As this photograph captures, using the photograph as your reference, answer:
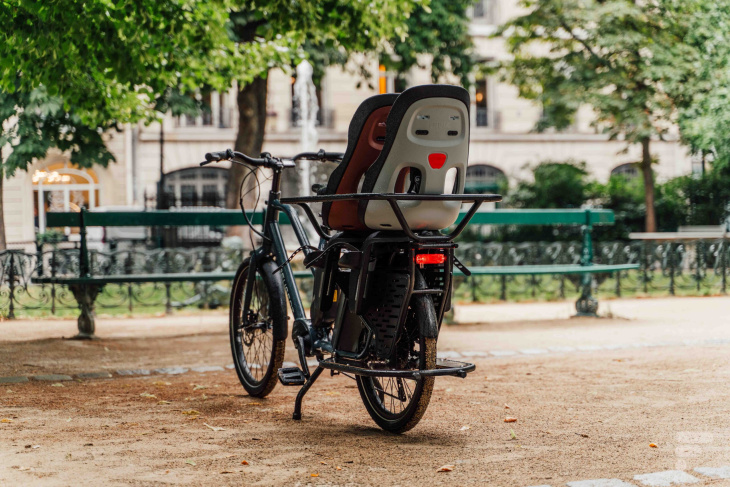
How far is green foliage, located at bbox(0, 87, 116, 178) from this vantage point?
1736 cm

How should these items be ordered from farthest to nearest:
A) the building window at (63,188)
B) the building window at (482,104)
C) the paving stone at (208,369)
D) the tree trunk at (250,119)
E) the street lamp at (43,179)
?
the building window at (482,104) → the building window at (63,188) → the street lamp at (43,179) → the tree trunk at (250,119) → the paving stone at (208,369)

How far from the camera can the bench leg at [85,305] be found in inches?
362

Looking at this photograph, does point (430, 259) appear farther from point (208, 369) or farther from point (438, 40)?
point (438, 40)

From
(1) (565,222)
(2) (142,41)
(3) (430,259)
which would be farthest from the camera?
(1) (565,222)

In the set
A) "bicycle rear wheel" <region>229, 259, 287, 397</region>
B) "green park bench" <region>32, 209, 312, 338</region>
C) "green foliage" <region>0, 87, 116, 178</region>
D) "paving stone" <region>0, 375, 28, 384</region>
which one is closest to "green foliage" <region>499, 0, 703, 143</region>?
"green foliage" <region>0, 87, 116, 178</region>

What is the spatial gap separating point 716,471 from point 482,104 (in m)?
33.4

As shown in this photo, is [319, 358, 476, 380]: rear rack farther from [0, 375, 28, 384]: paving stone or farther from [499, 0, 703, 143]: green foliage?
[499, 0, 703, 143]: green foliage

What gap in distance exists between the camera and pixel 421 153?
14.2ft

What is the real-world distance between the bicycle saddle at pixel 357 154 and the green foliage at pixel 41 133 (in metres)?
13.5

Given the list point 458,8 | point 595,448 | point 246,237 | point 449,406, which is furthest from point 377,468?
point 458,8

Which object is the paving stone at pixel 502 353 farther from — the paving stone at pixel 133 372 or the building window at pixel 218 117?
the building window at pixel 218 117

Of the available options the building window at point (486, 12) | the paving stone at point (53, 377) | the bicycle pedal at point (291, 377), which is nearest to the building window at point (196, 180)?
the building window at point (486, 12)

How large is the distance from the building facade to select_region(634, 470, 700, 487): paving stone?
1043 inches

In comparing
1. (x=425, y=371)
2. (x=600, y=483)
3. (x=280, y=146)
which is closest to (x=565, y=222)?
(x=425, y=371)
